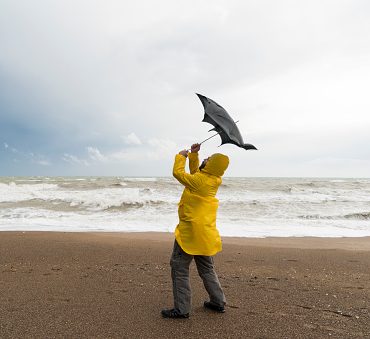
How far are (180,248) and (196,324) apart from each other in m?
0.74

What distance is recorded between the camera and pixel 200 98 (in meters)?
3.62

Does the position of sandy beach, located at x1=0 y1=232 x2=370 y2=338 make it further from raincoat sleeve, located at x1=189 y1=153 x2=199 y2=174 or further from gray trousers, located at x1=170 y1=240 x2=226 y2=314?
raincoat sleeve, located at x1=189 y1=153 x2=199 y2=174

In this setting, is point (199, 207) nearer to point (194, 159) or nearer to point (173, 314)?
point (194, 159)

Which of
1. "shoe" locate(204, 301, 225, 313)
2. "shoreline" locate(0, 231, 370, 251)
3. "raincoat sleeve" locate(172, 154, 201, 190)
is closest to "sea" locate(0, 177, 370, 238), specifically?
"shoreline" locate(0, 231, 370, 251)

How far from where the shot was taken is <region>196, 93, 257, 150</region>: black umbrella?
3363mm

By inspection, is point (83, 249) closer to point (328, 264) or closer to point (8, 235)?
point (8, 235)

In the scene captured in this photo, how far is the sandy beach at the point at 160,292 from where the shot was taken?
329 centimetres

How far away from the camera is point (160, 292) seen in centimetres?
430

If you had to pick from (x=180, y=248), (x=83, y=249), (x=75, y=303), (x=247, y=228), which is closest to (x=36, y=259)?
(x=83, y=249)

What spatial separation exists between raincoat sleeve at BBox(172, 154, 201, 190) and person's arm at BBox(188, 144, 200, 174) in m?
0.26

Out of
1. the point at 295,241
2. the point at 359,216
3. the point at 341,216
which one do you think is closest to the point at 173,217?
the point at 295,241

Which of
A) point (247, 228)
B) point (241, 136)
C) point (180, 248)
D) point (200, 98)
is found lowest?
point (247, 228)

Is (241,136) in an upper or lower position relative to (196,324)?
upper

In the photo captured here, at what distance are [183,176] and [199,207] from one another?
0.36 metres
